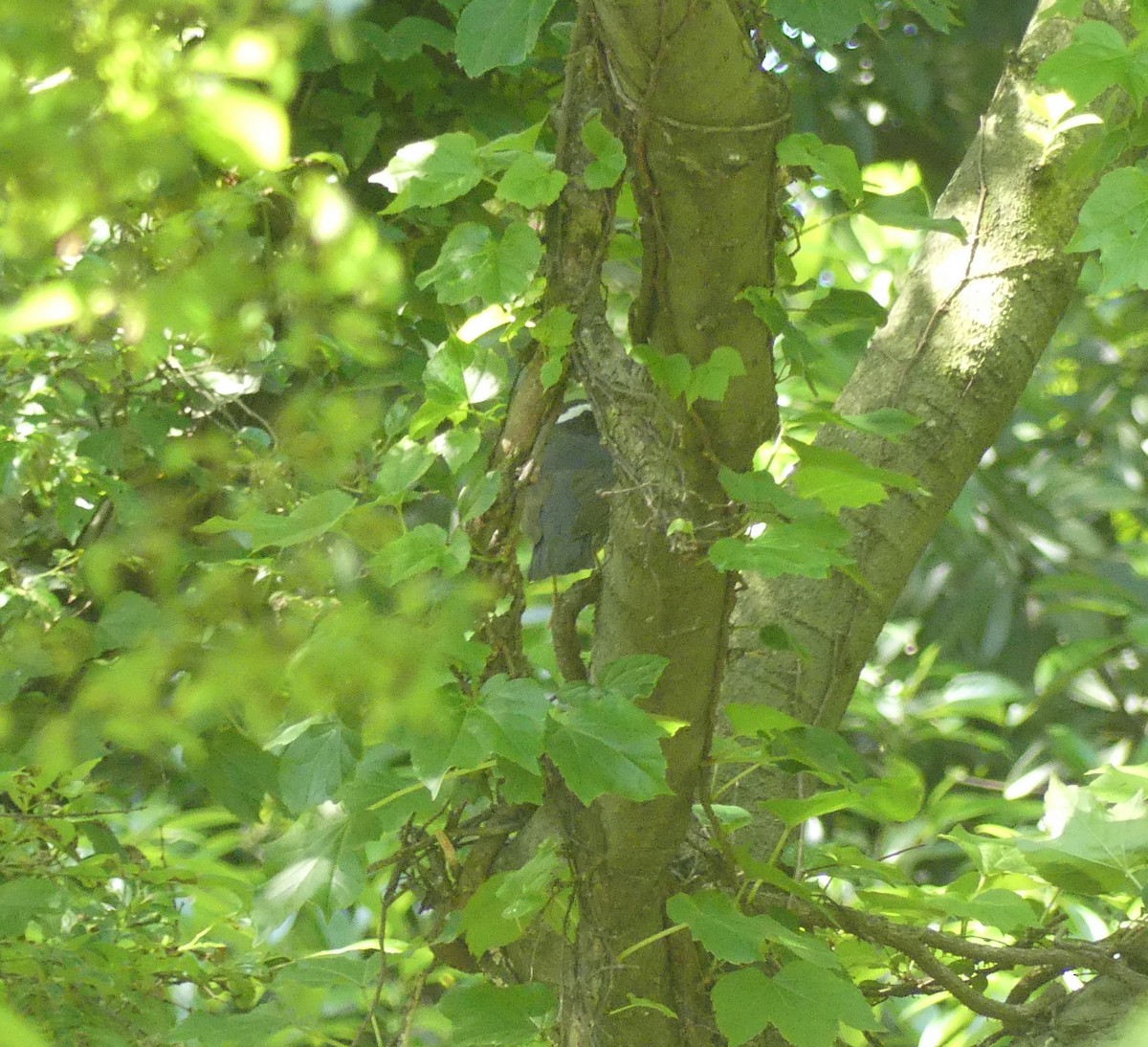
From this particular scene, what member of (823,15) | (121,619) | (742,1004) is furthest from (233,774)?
(823,15)

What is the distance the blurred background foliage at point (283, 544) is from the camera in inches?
17.4

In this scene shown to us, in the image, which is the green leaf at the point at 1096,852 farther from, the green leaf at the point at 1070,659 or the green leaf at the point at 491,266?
the green leaf at the point at 1070,659

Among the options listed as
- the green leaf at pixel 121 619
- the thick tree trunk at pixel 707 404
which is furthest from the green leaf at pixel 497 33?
the green leaf at pixel 121 619

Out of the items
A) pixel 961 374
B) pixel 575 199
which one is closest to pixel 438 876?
pixel 575 199

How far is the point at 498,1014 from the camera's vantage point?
2.65 ft

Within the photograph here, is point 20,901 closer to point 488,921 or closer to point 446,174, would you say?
point 488,921

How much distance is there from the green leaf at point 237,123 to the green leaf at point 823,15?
0.56 m

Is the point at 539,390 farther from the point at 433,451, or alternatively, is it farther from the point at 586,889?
the point at 586,889

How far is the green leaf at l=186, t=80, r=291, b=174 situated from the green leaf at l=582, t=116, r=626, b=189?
33cm

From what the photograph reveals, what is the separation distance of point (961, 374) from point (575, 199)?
0.53 m

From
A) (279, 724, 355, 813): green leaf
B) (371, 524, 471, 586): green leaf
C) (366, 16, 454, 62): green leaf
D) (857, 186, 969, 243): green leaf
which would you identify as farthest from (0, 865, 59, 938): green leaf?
(366, 16, 454, 62): green leaf

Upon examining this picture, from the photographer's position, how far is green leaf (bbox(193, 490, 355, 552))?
72 centimetres

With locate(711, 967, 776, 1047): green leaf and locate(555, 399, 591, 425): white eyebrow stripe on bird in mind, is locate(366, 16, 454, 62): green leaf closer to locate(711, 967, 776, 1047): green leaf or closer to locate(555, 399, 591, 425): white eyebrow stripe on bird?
locate(555, 399, 591, 425): white eyebrow stripe on bird

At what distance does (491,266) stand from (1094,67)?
44cm
